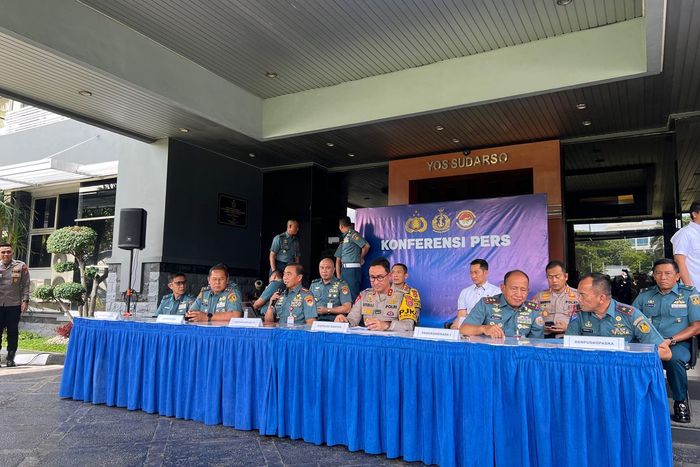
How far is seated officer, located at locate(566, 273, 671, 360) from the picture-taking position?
2895mm

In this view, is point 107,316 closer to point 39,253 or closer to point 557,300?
point 557,300

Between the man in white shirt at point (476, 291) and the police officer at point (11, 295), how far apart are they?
515 cm

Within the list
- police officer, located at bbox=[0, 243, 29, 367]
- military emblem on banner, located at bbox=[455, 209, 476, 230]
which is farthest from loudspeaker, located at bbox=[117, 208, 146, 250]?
military emblem on banner, located at bbox=[455, 209, 476, 230]

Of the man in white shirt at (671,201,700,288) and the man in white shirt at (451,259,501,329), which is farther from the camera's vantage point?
Result: the man in white shirt at (451,259,501,329)

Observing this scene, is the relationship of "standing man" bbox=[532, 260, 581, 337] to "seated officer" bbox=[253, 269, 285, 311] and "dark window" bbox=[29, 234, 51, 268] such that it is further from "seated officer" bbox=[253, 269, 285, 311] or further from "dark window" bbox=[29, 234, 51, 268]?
"dark window" bbox=[29, 234, 51, 268]

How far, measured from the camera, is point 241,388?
11.1 ft

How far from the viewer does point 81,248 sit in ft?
28.0

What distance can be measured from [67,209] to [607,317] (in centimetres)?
1062

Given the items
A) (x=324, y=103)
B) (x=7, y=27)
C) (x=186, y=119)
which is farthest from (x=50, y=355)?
(x=324, y=103)

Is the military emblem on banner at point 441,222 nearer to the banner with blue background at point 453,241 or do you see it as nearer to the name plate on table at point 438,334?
the banner with blue background at point 453,241

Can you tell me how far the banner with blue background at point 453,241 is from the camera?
6102 mm

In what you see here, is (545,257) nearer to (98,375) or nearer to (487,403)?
(487,403)

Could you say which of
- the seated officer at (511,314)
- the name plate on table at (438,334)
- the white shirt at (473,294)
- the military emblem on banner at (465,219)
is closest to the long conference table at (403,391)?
the name plate on table at (438,334)

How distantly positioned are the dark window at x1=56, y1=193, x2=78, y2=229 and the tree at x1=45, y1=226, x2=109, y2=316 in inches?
73.4
